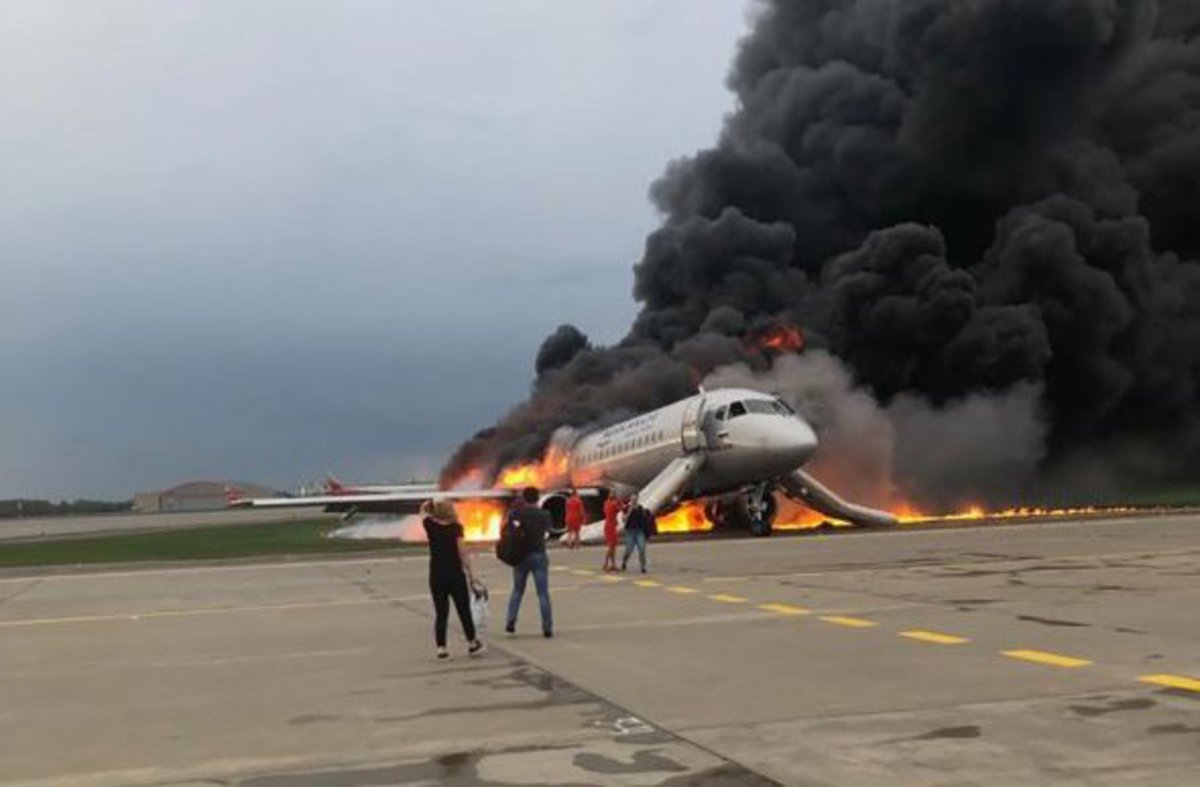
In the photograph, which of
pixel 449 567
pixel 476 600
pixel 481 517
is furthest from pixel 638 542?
pixel 481 517

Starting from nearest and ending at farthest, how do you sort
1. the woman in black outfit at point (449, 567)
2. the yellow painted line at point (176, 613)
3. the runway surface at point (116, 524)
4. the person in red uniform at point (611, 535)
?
the woman in black outfit at point (449, 567), the yellow painted line at point (176, 613), the person in red uniform at point (611, 535), the runway surface at point (116, 524)

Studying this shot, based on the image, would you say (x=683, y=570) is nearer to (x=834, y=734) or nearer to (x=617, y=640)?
(x=617, y=640)

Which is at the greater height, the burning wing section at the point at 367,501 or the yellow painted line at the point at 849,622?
the burning wing section at the point at 367,501

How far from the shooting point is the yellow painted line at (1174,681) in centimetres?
794

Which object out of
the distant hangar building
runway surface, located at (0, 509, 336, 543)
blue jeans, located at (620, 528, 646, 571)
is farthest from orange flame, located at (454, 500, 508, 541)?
the distant hangar building

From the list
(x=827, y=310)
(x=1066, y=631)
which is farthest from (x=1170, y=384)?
(x=1066, y=631)

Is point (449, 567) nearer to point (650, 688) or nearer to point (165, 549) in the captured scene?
point (650, 688)

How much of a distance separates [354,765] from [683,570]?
538 inches

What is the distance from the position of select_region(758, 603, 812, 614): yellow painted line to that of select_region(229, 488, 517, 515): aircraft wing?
21.3 m

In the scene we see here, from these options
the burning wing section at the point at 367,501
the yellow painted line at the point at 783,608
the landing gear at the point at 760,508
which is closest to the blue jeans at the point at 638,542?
the yellow painted line at the point at 783,608

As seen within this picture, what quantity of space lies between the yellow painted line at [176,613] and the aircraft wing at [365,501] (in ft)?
58.9

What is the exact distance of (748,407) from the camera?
32.1m

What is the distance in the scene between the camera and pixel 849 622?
38.6 ft

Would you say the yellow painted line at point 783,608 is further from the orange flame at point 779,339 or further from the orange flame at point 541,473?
the orange flame at point 779,339
